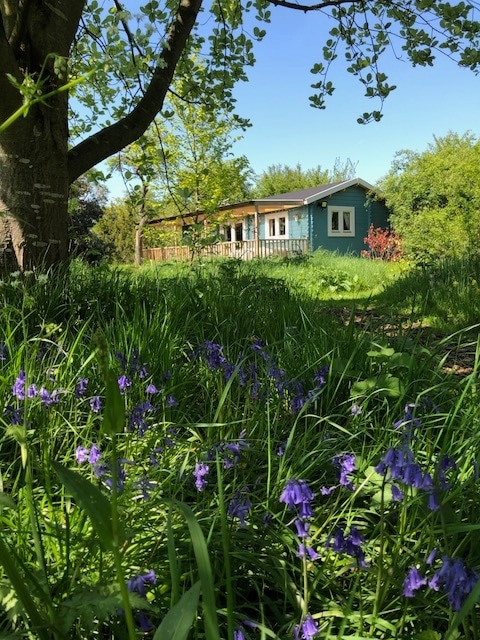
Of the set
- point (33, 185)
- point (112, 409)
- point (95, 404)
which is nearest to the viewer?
point (112, 409)

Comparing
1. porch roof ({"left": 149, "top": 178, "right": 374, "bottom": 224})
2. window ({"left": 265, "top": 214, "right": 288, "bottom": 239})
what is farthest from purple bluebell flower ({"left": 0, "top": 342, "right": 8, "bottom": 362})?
window ({"left": 265, "top": 214, "right": 288, "bottom": 239})

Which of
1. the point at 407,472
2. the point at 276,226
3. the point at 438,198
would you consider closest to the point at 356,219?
the point at 276,226

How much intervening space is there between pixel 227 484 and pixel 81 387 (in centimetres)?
70

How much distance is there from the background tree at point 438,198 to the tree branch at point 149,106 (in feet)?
19.7

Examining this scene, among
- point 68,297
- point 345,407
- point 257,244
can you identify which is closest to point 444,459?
point 345,407

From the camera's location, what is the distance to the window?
A: 2860 centimetres

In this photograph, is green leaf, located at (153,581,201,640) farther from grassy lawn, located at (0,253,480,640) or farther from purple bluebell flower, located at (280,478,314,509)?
purple bluebell flower, located at (280,478,314,509)

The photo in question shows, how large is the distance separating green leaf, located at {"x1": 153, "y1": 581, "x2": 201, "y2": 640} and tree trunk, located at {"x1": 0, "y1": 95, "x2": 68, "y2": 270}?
3099 millimetres

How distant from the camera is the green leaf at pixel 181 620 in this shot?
626 millimetres

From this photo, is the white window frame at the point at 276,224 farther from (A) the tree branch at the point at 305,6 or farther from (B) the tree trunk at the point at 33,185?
(B) the tree trunk at the point at 33,185

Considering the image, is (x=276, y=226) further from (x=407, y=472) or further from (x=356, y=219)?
(x=407, y=472)

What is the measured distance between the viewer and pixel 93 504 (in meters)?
0.61

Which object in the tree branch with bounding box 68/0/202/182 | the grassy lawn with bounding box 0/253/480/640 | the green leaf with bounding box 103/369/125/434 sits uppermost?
the tree branch with bounding box 68/0/202/182

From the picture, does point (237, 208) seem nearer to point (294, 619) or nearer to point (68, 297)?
point (68, 297)
